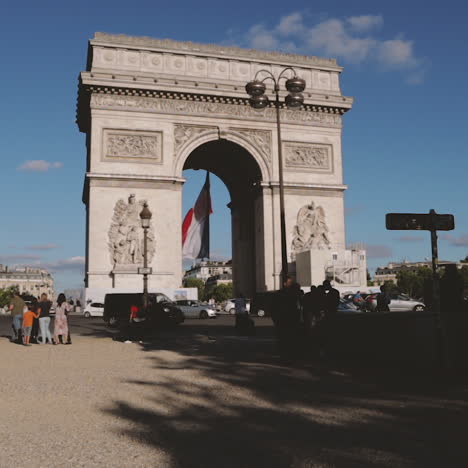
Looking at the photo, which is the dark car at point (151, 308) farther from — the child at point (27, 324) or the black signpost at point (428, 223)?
the black signpost at point (428, 223)

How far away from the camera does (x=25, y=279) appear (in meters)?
180

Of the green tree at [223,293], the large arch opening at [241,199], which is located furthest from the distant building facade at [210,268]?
the large arch opening at [241,199]

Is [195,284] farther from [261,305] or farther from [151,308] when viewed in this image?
[151,308]

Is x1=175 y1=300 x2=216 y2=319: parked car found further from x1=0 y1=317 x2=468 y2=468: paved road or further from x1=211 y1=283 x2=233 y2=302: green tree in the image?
x1=211 y1=283 x2=233 y2=302: green tree

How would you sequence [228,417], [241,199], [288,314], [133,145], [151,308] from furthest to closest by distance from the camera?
[241,199], [133,145], [151,308], [288,314], [228,417]

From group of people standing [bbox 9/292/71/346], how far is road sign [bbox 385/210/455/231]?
1010 centimetres


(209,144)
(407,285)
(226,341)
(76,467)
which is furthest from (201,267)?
(76,467)

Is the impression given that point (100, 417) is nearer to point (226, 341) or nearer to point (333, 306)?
point (333, 306)

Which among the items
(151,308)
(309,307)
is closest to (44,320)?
(151,308)

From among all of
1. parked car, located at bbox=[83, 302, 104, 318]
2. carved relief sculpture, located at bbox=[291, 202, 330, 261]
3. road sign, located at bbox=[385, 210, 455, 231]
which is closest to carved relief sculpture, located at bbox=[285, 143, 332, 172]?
Answer: carved relief sculpture, located at bbox=[291, 202, 330, 261]

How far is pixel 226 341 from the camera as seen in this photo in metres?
15.3

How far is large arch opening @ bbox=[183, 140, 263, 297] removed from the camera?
32.8m

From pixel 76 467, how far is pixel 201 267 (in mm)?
169925

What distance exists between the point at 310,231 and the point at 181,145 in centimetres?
829
